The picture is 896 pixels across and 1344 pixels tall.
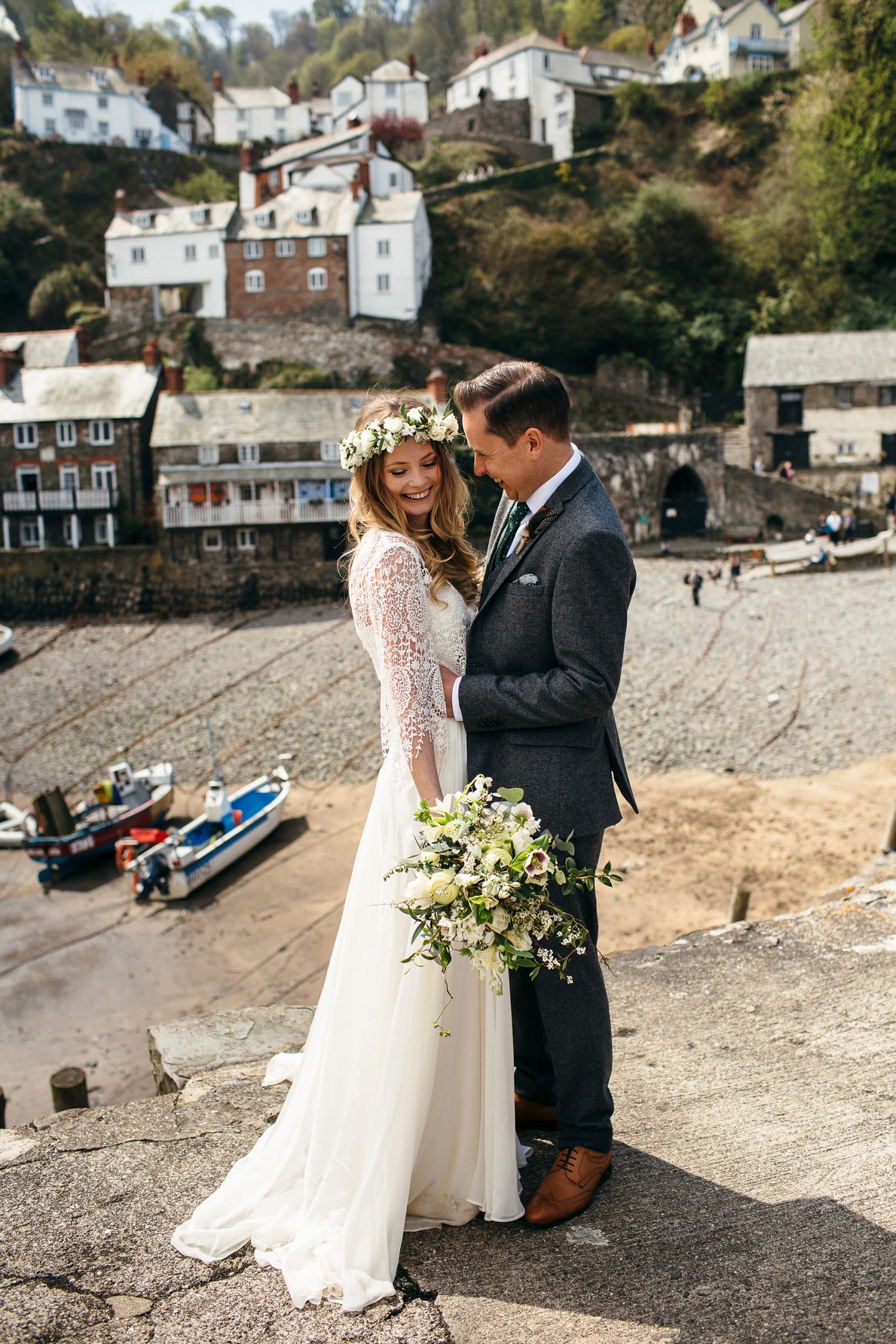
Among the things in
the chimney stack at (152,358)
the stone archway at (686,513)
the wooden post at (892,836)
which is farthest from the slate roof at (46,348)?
the wooden post at (892,836)

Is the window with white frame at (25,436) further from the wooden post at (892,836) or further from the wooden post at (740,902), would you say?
the wooden post at (892,836)

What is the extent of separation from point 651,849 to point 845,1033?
11091 mm

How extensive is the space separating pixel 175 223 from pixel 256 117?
→ 25491 mm

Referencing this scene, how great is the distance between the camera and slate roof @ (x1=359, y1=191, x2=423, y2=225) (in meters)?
40.5

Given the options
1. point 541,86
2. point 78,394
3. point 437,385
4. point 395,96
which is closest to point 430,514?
point 437,385

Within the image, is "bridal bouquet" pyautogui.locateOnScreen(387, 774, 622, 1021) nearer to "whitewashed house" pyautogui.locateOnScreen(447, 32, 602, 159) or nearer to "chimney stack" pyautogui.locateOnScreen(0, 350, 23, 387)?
"chimney stack" pyautogui.locateOnScreen(0, 350, 23, 387)

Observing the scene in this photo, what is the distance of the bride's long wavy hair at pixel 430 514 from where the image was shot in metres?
3.14

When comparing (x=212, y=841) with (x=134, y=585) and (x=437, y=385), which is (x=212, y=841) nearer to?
(x=134, y=585)

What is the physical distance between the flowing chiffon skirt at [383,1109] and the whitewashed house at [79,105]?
61.1 m

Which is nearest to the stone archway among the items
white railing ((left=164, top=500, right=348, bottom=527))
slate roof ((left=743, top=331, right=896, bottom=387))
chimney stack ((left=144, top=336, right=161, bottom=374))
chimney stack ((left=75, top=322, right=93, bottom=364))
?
slate roof ((left=743, top=331, right=896, bottom=387))

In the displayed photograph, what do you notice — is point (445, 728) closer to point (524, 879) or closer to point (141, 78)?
point (524, 879)

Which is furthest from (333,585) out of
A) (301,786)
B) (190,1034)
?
(190,1034)

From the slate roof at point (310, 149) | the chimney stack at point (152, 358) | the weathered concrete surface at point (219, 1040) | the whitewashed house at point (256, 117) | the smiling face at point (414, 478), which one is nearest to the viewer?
the smiling face at point (414, 478)

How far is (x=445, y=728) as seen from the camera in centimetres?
308
